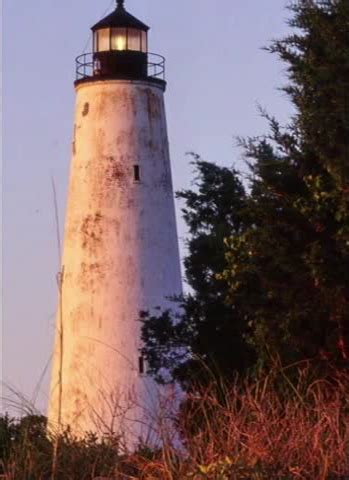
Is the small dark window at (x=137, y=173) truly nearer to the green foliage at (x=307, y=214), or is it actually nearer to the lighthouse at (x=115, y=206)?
the lighthouse at (x=115, y=206)

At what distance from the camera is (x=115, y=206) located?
34781 mm

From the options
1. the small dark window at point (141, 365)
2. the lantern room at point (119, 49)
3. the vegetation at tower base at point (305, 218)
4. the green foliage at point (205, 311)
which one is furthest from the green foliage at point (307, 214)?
the lantern room at point (119, 49)

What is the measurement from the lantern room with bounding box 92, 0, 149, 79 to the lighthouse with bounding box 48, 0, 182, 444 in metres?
0.02

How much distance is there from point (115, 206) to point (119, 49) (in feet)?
12.7

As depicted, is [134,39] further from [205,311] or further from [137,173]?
[205,311]

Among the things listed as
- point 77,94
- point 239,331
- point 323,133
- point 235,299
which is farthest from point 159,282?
point 323,133

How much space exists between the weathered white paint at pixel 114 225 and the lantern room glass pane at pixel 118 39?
91 cm

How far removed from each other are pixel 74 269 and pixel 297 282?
1675 centimetres

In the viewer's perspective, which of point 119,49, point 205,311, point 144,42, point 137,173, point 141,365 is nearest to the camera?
point 205,311

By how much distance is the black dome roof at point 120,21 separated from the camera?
117 ft

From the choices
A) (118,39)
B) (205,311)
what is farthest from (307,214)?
(118,39)

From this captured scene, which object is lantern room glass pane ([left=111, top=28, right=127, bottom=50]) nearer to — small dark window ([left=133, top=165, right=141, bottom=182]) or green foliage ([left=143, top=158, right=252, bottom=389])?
small dark window ([left=133, top=165, right=141, bottom=182])

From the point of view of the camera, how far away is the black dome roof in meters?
35.8

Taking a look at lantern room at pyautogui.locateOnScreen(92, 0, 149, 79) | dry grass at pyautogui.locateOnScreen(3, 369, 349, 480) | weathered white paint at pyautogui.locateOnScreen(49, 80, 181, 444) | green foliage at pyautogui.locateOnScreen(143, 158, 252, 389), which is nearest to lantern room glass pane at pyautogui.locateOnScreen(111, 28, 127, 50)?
lantern room at pyautogui.locateOnScreen(92, 0, 149, 79)
